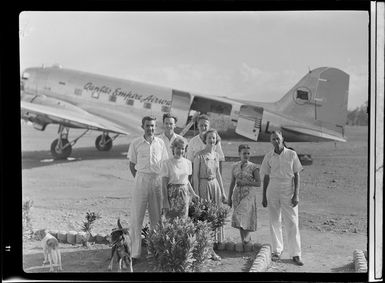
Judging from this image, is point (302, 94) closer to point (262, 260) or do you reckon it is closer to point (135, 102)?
point (262, 260)

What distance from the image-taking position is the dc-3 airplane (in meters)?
5.41

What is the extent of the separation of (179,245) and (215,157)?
3.50ft

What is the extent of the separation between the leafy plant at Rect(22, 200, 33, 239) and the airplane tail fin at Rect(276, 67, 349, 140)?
3.15 metres

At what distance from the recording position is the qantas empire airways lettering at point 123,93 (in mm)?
6027

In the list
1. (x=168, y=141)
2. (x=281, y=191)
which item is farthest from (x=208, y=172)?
(x=281, y=191)

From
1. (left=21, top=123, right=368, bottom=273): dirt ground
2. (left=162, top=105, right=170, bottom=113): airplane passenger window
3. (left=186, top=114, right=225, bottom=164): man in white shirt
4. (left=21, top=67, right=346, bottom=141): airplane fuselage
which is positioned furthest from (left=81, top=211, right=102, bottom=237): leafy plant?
(left=162, top=105, right=170, bottom=113): airplane passenger window

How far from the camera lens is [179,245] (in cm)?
441

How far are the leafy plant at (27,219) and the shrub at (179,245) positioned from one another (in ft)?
4.56

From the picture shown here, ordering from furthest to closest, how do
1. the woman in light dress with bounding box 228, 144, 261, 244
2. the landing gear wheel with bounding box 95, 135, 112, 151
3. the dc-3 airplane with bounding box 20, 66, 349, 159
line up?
the landing gear wheel with bounding box 95, 135, 112, 151 → the dc-3 airplane with bounding box 20, 66, 349, 159 → the woman in light dress with bounding box 228, 144, 261, 244

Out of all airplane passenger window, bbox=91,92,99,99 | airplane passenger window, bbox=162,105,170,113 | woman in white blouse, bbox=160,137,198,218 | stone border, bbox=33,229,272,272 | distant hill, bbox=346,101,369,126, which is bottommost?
stone border, bbox=33,229,272,272

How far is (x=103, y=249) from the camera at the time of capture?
513 centimetres

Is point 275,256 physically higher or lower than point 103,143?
lower

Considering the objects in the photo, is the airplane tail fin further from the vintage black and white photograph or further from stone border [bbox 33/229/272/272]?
stone border [bbox 33/229/272/272]

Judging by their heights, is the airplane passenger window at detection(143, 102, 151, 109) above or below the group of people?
above
